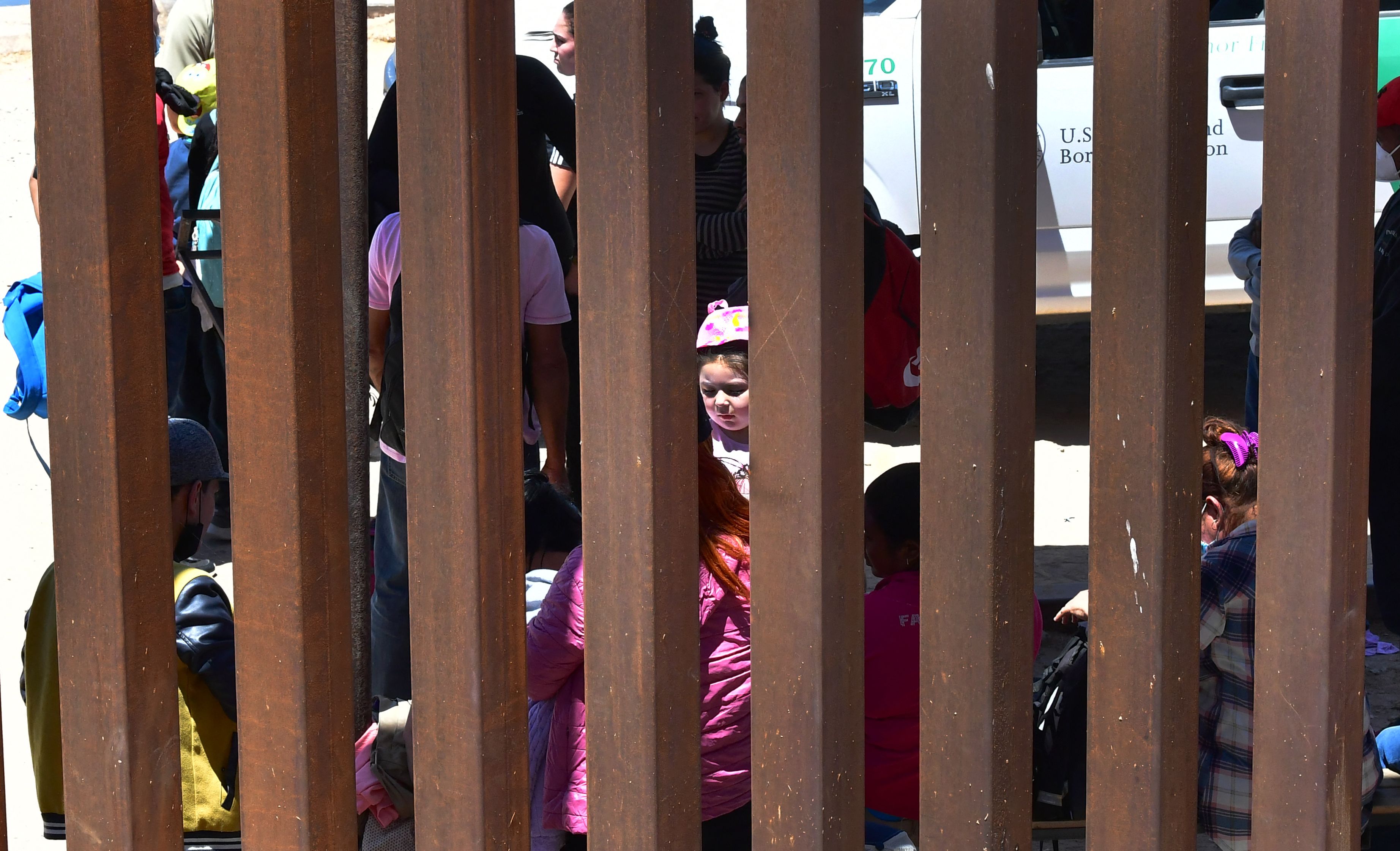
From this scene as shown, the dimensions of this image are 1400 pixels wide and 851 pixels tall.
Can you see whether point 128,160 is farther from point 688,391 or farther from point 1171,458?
point 1171,458

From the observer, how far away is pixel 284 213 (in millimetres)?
1428

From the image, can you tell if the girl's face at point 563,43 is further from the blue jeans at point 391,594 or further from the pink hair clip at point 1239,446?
the pink hair clip at point 1239,446

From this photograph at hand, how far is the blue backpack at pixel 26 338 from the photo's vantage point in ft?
14.7

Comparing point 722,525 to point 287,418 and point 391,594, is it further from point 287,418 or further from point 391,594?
point 391,594

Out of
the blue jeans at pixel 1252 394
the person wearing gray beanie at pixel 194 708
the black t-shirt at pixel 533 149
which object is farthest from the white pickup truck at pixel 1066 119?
the person wearing gray beanie at pixel 194 708

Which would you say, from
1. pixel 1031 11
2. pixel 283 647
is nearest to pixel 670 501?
pixel 283 647

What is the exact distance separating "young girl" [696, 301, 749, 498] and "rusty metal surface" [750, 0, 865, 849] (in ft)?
6.04

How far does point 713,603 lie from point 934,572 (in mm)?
842

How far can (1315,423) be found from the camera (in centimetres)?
134

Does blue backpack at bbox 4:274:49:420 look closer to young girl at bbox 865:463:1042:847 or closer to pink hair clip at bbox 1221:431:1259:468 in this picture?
young girl at bbox 865:463:1042:847

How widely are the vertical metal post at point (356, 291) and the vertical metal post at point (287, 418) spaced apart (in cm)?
94

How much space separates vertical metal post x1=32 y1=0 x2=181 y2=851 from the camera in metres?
1.45

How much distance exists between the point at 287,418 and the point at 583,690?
912 mm

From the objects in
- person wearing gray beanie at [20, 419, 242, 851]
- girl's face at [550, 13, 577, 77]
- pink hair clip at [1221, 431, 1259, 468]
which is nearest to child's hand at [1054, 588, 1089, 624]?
pink hair clip at [1221, 431, 1259, 468]
